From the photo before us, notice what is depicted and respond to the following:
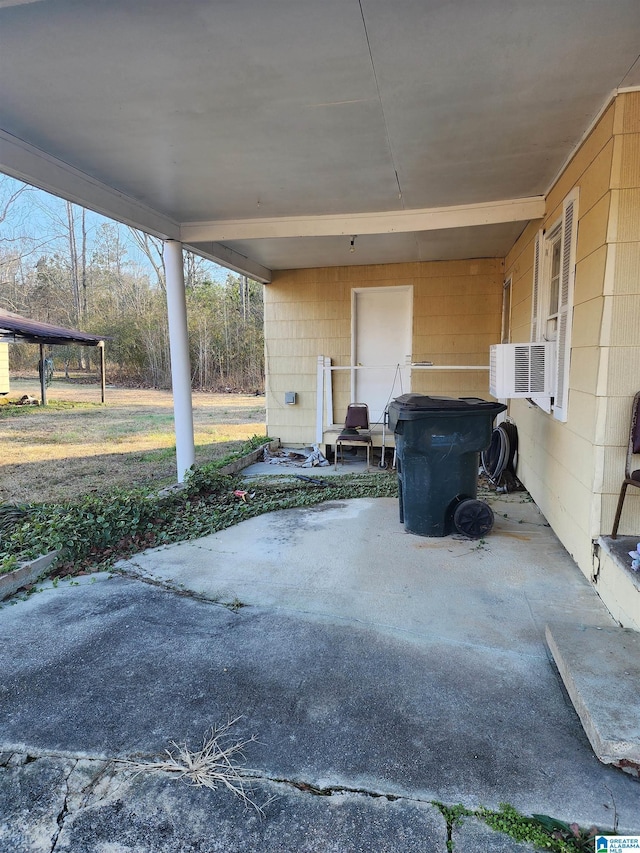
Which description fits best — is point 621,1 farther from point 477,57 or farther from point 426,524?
point 426,524

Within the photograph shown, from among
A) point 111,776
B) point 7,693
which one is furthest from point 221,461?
point 111,776

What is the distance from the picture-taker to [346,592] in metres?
2.79

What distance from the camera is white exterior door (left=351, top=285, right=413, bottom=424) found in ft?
22.4

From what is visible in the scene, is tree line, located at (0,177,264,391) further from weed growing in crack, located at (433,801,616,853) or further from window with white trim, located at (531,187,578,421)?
weed growing in crack, located at (433,801,616,853)

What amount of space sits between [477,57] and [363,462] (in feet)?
16.3

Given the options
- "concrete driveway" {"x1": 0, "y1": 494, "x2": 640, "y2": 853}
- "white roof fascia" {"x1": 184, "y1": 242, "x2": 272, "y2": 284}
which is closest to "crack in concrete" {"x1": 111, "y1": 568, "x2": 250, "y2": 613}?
"concrete driveway" {"x1": 0, "y1": 494, "x2": 640, "y2": 853}

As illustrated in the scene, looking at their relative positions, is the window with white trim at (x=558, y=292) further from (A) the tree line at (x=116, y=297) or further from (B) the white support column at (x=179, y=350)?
(A) the tree line at (x=116, y=297)

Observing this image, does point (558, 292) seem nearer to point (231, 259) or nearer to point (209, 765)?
point (209, 765)

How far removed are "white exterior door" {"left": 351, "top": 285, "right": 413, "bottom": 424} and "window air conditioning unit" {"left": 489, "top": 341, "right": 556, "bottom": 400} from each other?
3107mm

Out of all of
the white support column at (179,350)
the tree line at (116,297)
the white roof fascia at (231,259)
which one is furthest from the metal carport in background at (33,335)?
the white support column at (179,350)

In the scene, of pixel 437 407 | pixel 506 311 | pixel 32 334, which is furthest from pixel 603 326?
pixel 32 334

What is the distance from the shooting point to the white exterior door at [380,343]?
6.84 metres

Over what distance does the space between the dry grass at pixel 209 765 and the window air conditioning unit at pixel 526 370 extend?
2.90 m

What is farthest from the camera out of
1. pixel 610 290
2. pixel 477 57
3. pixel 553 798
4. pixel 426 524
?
pixel 426 524
